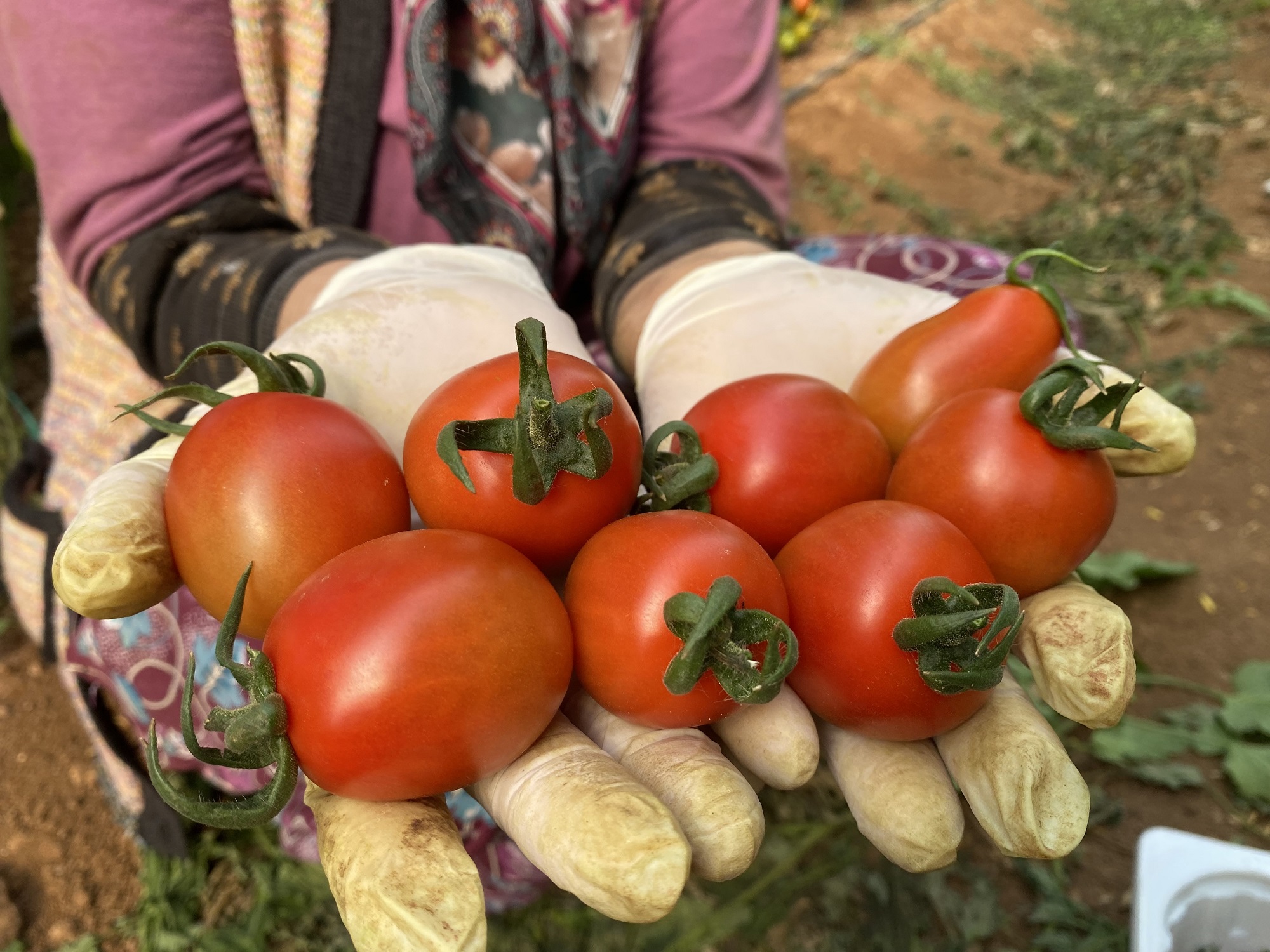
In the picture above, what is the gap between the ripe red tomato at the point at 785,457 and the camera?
0.98 m

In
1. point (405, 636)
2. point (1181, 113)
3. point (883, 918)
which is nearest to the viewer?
point (405, 636)

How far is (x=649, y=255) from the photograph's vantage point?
6.35 ft

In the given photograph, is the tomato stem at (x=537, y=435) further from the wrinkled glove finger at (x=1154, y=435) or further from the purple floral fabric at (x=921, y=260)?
the purple floral fabric at (x=921, y=260)

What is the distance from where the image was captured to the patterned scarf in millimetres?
1751

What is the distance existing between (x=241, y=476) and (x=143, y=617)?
3.09 feet

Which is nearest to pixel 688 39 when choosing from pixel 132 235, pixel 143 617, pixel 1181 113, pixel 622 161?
pixel 622 161

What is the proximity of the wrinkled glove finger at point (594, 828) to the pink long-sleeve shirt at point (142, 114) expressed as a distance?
148 centimetres

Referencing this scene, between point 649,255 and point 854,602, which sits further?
point 649,255

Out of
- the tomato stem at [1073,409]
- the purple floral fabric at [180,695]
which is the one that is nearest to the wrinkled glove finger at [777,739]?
the tomato stem at [1073,409]

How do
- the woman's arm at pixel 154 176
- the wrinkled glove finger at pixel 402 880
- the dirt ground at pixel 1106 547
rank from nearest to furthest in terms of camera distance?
the wrinkled glove finger at pixel 402 880
the woman's arm at pixel 154 176
the dirt ground at pixel 1106 547

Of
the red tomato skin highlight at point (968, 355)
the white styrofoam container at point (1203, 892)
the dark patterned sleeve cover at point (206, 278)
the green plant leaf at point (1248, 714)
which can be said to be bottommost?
the green plant leaf at point (1248, 714)

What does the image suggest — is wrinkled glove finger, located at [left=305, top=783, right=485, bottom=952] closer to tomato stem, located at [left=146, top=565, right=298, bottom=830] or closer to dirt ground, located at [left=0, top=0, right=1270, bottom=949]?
tomato stem, located at [left=146, top=565, right=298, bottom=830]

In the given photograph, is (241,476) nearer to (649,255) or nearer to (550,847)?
(550,847)

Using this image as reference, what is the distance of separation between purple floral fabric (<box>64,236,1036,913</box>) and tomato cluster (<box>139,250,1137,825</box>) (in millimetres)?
677
